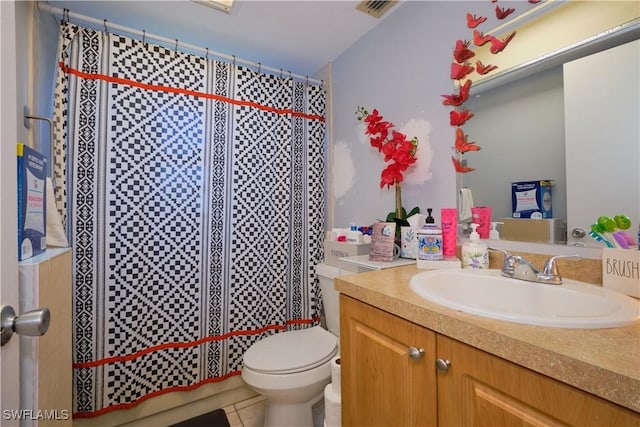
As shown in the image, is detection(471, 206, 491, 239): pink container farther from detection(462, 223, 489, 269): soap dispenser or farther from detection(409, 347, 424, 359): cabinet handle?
detection(409, 347, 424, 359): cabinet handle

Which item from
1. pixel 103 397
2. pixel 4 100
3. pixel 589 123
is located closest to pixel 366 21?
pixel 589 123

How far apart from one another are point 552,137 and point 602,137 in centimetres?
12

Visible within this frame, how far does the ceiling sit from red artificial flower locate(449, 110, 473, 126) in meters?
0.72

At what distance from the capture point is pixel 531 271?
2.78 feet

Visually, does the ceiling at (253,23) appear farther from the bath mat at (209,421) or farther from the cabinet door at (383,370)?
the bath mat at (209,421)

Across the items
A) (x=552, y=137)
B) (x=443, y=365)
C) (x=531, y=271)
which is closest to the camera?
(x=443, y=365)

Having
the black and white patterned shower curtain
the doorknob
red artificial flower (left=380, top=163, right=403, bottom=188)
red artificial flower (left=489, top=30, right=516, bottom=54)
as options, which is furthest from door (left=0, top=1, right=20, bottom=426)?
red artificial flower (left=489, top=30, right=516, bottom=54)

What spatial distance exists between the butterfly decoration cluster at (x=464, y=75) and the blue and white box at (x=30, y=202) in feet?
4.80

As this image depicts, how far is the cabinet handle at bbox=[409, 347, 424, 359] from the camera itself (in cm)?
67

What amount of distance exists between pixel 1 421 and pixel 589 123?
1539 millimetres

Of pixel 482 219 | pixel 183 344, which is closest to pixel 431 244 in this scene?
pixel 482 219

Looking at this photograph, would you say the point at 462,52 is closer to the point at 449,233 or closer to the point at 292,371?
the point at 449,233

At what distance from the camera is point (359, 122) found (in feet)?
5.76

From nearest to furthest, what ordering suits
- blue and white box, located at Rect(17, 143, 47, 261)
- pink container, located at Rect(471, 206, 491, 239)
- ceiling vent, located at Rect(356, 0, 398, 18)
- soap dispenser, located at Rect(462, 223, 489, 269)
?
blue and white box, located at Rect(17, 143, 47, 261), soap dispenser, located at Rect(462, 223, 489, 269), pink container, located at Rect(471, 206, 491, 239), ceiling vent, located at Rect(356, 0, 398, 18)
